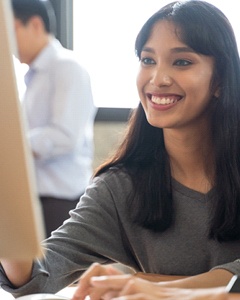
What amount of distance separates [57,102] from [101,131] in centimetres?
108

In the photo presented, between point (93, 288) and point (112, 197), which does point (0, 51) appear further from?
point (112, 197)

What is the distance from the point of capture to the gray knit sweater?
1.40 meters

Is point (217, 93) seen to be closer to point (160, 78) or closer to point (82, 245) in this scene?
point (160, 78)

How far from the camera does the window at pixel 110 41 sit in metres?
3.31

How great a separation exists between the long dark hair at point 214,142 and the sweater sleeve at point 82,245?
6 cm

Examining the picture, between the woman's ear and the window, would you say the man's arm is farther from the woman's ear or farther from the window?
the window

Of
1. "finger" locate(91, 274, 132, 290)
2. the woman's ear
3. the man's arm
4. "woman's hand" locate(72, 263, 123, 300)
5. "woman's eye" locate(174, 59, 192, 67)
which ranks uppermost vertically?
"woman's eye" locate(174, 59, 192, 67)

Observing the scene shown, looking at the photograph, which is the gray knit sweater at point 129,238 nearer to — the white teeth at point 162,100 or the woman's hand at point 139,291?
the white teeth at point 162,100

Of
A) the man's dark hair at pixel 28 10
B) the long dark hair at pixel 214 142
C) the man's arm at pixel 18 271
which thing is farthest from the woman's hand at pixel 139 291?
the man's dark hair at pixel 28 10

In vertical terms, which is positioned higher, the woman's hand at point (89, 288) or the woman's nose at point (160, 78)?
the woman's nose at point (160, 78)

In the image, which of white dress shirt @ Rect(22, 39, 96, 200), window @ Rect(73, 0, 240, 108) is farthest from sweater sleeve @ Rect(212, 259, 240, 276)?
window @ Rect(73, 0, 240, 108)

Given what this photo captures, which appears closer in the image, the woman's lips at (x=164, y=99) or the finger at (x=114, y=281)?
the finger at (x=114, y=281)

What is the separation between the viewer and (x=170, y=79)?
151 centimetres

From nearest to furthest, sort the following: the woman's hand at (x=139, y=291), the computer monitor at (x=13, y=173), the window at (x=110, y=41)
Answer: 1. the computer monitor at (x=13, y=173)
2. the woman's hand at (x=139, y=291)
3. the window at (x=110, y=41)
